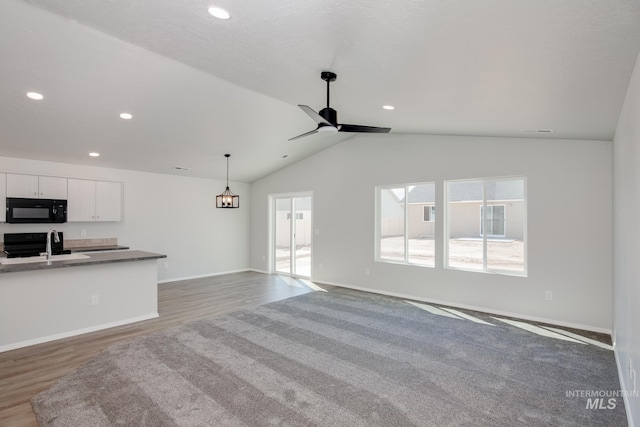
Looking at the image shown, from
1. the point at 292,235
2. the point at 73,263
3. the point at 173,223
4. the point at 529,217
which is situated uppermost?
the point at 529,217

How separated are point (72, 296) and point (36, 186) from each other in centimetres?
263

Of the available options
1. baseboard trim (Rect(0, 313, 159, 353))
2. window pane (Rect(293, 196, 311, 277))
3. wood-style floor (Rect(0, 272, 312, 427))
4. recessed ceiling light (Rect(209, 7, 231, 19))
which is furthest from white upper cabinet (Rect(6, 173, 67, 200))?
recessed ceiling light (Rect(209, 7, 231, 19))

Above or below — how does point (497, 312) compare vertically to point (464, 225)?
below

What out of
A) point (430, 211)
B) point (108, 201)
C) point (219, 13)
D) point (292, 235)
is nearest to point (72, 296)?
point (108, 201)

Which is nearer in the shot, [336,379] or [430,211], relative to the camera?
[336,379]

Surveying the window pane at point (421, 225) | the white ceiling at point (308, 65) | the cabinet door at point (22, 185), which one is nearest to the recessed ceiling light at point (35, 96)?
the white ceiling at point (308, 65)

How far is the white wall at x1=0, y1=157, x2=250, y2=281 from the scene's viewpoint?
19.8 ft

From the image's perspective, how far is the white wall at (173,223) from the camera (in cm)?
602

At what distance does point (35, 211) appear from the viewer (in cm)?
530

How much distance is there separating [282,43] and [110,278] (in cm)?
391

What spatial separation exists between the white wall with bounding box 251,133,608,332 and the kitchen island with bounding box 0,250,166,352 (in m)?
3.73

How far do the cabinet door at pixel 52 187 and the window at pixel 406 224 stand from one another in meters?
5.78

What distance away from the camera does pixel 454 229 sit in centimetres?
553

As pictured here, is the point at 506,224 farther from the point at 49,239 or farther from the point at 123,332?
the point at 49,239
